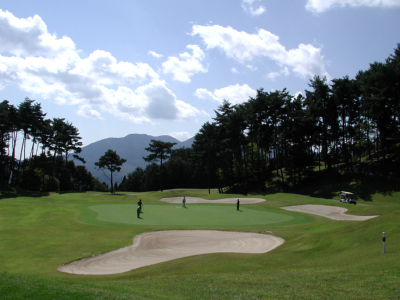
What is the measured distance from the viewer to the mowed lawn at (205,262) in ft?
24.5

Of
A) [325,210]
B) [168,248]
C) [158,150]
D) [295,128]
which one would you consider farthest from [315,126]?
[168,248]

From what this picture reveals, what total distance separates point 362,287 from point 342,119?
55359 mm

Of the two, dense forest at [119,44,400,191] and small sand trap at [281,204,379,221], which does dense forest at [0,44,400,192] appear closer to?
dense forest at [119,44,400,191]

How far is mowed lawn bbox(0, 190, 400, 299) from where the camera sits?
745 centimetres

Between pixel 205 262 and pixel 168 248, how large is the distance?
4.91 meters

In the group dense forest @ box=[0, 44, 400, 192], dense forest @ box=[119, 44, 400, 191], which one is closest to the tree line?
dense forest @ box=[0, 44, 400, 192]

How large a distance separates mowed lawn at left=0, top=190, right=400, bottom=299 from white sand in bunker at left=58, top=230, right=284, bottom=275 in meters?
0.88

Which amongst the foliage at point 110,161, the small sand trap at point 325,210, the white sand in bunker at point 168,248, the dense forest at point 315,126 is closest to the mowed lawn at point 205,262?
the white sand in bunker at point 168,248

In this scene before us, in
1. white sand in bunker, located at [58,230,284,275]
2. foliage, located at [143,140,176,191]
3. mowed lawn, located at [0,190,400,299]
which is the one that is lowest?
white sand in bunker, located at [58,230,284,275]

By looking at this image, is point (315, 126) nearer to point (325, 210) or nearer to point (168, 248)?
point (325, 210)

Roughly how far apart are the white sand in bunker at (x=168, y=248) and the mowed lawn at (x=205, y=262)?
882mm

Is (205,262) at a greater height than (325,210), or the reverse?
(325,210)

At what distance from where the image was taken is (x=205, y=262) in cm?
1397

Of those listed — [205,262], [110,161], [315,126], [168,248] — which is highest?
[315,126]
